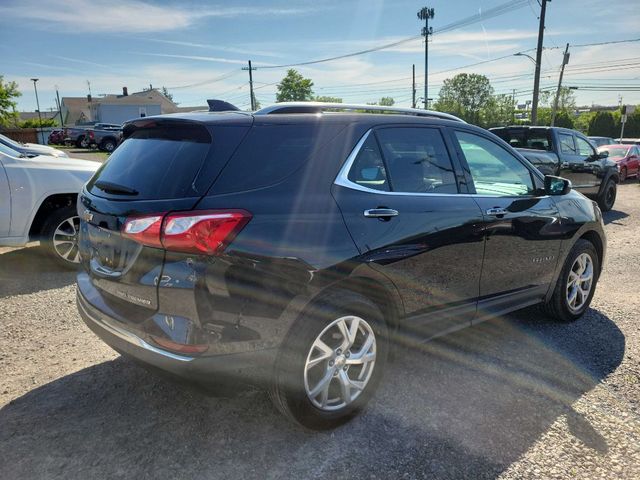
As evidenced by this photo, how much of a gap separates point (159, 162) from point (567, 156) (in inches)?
387

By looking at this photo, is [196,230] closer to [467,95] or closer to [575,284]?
[575,284]

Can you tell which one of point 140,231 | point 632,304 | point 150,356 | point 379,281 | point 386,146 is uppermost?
point 386,146

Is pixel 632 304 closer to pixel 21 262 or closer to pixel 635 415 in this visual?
pixel 635 415

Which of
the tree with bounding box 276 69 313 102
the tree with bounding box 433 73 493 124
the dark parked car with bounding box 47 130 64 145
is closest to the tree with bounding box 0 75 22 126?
the dark parked car with bounding box 47 130 64 145

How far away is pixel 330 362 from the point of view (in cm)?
264

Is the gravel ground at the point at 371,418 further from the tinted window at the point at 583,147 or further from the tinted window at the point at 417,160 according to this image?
the tinted window at the point at 583,147

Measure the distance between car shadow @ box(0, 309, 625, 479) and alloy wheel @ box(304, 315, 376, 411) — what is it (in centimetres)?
22

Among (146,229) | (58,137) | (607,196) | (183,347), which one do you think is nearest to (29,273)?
(146,229)

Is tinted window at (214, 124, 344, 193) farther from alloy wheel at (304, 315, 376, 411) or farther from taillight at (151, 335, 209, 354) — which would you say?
alloy wheel at (304, 315, 376, 411)

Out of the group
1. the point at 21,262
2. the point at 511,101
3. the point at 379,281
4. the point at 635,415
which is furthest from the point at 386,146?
the point at 511,101

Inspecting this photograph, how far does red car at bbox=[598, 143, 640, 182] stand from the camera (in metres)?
17.4

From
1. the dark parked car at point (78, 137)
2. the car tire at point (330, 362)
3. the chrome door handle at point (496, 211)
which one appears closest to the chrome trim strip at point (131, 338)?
the car tire at point (330, 362)

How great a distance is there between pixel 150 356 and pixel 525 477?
192 cm

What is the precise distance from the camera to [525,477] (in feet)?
7.97
